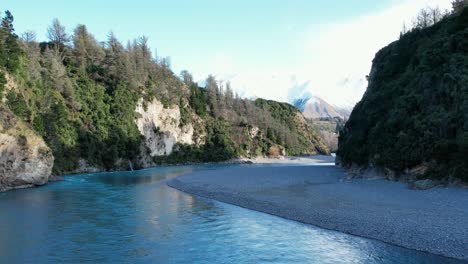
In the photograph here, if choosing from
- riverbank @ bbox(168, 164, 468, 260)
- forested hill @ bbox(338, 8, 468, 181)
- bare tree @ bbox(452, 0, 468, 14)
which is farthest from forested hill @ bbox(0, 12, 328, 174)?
bare tree @ bbox(452, 0, 468, 14)

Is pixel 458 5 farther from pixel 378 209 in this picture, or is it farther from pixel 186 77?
pixel 186 77

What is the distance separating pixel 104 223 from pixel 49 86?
202 ft

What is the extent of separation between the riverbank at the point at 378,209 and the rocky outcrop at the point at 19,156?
69.5 ft

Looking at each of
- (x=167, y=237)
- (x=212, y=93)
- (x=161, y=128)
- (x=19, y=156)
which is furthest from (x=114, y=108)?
(x=167, y=237)

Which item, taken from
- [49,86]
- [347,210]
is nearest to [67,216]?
[347,210]

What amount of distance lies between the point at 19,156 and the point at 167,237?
31.6 meters

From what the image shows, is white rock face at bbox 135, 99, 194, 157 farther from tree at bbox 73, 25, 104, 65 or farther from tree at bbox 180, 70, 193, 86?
tree at bbox 180, 70, 193, 86

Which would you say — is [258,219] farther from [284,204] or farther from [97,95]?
[97,95]

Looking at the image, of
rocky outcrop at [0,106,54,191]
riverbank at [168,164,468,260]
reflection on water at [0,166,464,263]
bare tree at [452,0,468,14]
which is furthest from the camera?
bare tree at [452,0,468,14]

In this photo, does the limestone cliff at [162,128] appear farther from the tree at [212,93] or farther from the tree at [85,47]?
the tree at [212,93]

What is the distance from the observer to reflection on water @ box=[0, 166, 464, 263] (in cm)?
1889

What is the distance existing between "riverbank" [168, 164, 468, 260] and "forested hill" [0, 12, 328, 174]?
35.1 m

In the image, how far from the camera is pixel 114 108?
9588cm

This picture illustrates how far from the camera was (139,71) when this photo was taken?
12256 cm
